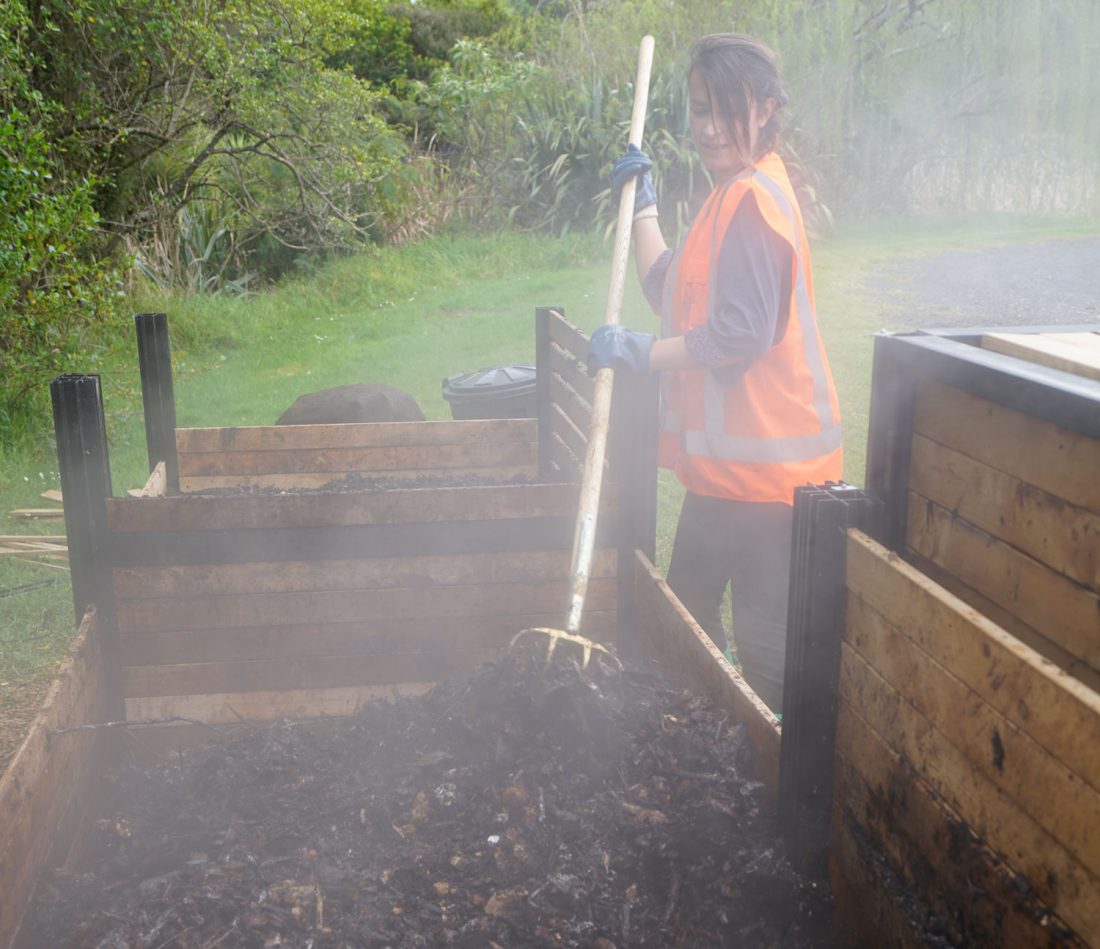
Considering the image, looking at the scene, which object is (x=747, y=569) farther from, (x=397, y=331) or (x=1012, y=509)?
(x=397, y=331)

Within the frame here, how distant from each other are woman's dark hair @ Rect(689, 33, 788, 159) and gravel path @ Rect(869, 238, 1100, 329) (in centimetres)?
571

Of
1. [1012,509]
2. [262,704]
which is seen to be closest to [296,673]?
[262,704]

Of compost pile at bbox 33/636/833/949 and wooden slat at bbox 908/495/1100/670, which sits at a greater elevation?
wooden slat at bbox 908/495/1100/670

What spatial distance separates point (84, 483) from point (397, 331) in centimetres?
773

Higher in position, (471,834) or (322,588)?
(322,588)

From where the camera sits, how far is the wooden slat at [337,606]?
3.16 meters

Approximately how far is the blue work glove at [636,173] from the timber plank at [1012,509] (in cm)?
215

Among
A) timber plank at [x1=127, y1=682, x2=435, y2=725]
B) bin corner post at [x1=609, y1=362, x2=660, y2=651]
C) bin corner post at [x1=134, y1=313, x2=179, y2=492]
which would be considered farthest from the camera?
bin corner post at [x1=134, y1=313, x2=179, y2=492]

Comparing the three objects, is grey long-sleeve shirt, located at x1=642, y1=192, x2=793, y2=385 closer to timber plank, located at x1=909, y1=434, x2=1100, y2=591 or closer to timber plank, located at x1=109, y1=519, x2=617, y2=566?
timber plank, located at x1=109, y1=519, x2=617, y2=566

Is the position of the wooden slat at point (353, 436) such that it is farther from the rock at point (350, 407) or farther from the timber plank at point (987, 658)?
the timber plank at point (987, 658)

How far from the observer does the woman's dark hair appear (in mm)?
3002

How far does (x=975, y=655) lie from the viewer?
160cm

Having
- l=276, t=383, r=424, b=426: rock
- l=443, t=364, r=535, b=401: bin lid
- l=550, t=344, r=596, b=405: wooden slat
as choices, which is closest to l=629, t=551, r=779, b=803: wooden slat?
l=550, t=344, r=596, b=405: wooden slat

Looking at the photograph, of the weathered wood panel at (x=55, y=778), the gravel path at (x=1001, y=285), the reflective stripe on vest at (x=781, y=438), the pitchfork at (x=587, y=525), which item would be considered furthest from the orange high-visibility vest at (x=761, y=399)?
the gravel path at (x=1001, y=285)
